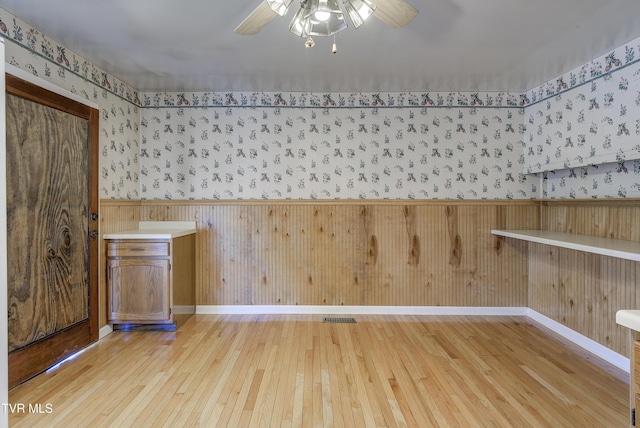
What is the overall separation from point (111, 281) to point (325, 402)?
7.21 ft

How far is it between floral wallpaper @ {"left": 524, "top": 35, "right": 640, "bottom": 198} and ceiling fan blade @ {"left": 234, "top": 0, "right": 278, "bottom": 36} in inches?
101

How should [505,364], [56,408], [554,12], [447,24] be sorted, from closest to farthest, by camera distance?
[56,408] < [554,12] < [447,24] < [505,364]

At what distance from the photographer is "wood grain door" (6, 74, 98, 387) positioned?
230 centimetres

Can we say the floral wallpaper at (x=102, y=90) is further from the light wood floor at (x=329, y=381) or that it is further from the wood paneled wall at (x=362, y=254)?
the light wood floor at (x=329, y=381)

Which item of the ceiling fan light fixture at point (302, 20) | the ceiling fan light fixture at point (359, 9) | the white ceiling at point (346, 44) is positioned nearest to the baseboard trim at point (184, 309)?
the white ceiling at point (346, 44)

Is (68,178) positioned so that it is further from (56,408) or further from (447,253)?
(447,253)

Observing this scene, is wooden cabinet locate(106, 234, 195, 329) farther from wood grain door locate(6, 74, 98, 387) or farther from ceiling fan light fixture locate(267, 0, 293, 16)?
ceiling fan light fixture locate(267, 0, 293, 16)

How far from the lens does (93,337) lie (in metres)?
3.04

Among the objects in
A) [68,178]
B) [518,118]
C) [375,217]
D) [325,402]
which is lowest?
[325,402]

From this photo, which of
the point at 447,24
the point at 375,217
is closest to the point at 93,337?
the point at 375,217

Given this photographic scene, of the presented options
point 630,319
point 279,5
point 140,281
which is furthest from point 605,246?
point 140,281

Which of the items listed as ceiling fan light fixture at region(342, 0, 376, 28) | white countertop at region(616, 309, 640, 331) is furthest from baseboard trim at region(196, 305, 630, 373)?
white countertop at region(616, 309, 640, 331)

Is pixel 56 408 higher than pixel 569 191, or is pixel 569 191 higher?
pixel 569 191

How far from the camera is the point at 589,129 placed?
303 centimetres
